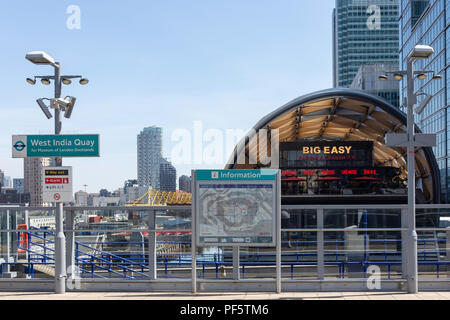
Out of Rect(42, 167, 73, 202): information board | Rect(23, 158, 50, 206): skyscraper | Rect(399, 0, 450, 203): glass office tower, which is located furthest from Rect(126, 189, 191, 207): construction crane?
Rect(42, 167, 73, 202): information board

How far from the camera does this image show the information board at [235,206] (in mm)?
11406

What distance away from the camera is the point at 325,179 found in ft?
133

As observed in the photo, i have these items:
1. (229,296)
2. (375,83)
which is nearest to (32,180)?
(375,83)

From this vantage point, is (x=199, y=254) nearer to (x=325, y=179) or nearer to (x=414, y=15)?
(x=325, y=179)

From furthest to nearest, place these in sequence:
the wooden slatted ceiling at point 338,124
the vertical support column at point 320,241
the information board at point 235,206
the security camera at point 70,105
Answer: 1. the wooden slatted ceiling at point 338,124
2. the security camera at point 70,105
3. the vertical support column at point 320,241
4. the information board at point 235,206

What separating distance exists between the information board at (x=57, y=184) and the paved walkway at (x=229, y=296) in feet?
7.45

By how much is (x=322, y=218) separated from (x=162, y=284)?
403cm

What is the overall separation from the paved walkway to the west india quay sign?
130 inches

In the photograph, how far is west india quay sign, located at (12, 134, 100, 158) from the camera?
485 inches

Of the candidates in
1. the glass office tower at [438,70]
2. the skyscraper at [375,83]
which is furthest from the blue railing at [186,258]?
the skyscraper at [375,83]

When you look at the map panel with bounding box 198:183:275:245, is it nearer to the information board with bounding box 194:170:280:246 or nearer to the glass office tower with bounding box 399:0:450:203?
the information board with bounding box 194:170:280:246

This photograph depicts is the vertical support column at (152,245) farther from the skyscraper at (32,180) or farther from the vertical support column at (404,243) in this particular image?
the skyscraper at (32,180)
